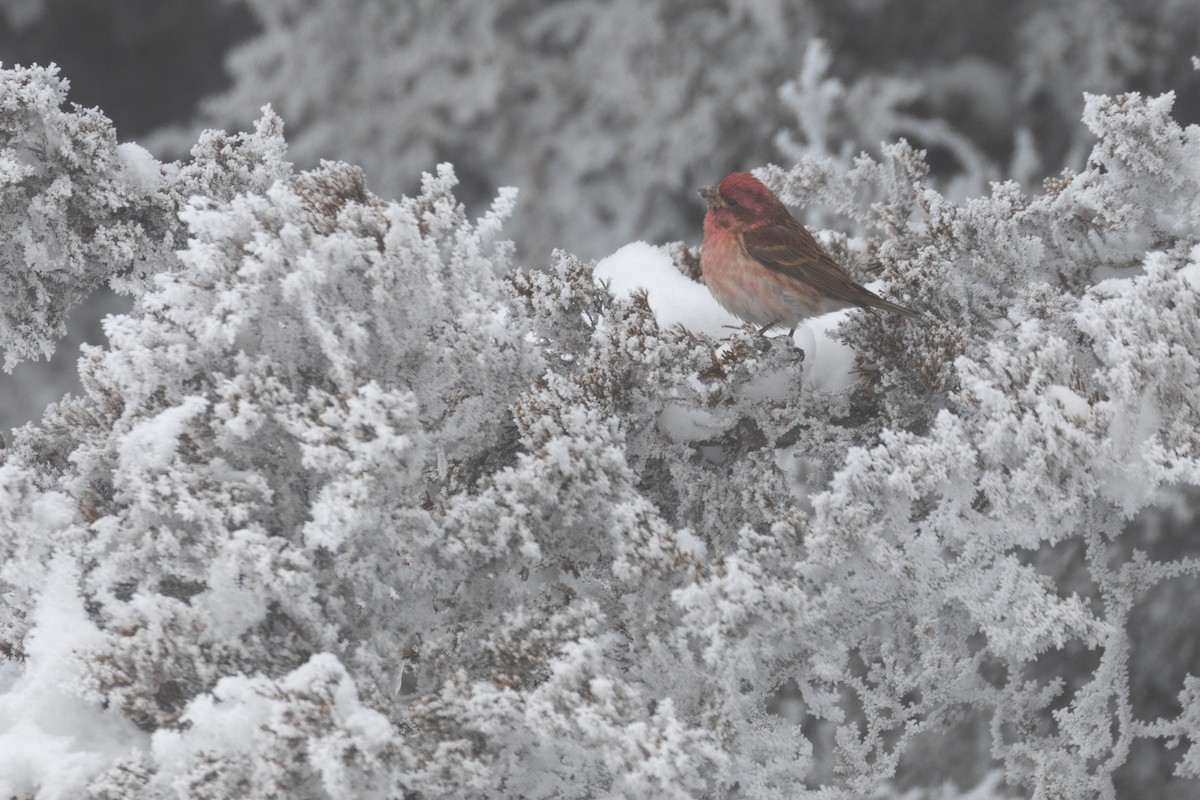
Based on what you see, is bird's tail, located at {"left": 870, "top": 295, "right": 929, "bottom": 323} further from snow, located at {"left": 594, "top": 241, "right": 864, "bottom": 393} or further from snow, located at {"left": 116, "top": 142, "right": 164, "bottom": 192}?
snow, located at {"left": 116, "top": 142, "right": 164, "bottom": 192}

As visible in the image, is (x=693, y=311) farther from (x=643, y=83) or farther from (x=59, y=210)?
(x=643, y=83)

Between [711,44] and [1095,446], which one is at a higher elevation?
[711,44]

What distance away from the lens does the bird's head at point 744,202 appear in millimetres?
3408

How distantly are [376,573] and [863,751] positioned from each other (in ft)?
3.91

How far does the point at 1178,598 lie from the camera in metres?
5.49

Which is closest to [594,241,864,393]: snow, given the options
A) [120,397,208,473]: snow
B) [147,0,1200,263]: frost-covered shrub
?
[120,397,208,473]: snow

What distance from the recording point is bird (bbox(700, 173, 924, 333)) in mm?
3178

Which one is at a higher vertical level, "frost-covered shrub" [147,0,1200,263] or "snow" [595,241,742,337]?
"frost-covered shrub" [147,0,1200,263]

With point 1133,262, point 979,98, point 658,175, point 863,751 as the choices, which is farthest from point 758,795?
point 979,98

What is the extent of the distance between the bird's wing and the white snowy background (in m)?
0.08

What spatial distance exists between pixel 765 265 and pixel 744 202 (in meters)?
0.30

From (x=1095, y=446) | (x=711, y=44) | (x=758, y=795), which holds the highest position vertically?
(x=711, y=44)

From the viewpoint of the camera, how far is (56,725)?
2.10 m

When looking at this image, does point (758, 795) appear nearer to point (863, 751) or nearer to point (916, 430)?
point (863, 751)
